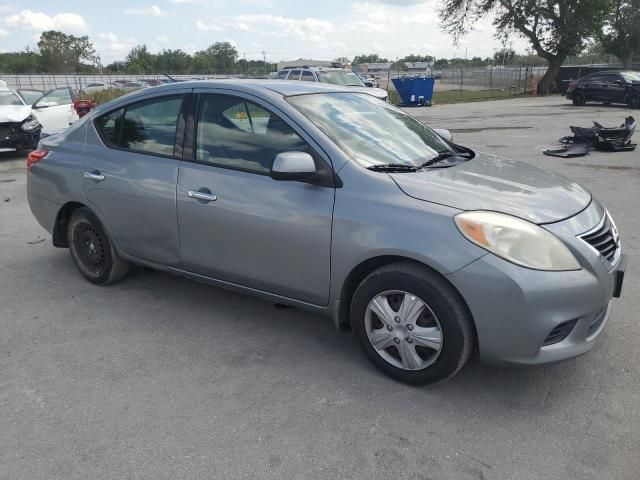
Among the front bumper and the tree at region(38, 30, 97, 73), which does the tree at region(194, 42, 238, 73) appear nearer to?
the tree at region(38, 30, 97, 73)

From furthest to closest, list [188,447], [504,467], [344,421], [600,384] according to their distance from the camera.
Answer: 1. [600,384]
2. [344,421]
3. [188,447]
4. [504,467]

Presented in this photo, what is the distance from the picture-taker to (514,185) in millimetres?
3229

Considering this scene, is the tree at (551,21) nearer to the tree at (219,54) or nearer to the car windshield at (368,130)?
the car windshield at (368,130)

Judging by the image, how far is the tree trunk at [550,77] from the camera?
120ft

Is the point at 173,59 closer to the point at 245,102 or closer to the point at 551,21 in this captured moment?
the point at 551,21

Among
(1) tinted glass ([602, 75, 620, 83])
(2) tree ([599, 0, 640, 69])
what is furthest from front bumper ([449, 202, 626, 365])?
(2) tree ([599, 0, 640, 69])

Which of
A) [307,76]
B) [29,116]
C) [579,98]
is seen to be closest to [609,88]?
[579,98]

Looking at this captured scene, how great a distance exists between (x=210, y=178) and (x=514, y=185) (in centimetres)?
190

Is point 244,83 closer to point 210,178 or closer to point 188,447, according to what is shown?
point 210,178

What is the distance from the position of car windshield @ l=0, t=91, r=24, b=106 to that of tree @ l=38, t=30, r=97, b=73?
6870 cm

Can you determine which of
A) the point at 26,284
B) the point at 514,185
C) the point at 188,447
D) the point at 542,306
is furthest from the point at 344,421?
the point at 26,284

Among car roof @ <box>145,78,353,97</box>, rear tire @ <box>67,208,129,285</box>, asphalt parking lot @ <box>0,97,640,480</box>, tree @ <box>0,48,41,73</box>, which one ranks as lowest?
asphalt parking lot @ <box>0,97,640,480</box>

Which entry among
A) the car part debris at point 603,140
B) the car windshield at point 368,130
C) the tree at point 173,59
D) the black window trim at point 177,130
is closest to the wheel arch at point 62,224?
the black window trim at point 177,130

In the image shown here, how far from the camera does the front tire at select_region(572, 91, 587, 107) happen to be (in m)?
25.4
